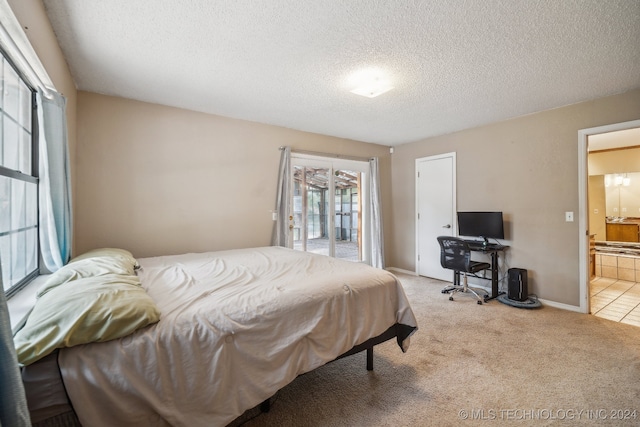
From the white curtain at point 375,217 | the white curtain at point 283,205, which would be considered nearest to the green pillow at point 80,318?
the white curtain at point 283,205

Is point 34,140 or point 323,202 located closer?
point 34,140

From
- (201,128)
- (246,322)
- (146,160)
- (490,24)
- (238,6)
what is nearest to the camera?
(246,322)

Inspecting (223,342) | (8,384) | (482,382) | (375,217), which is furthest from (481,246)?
(8,384)

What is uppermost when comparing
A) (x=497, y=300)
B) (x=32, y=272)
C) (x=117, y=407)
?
(x=32, y=272)

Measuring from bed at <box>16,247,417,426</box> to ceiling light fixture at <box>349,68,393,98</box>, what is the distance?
176cm

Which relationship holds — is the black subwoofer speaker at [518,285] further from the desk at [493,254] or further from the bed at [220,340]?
the bed at [220,340]

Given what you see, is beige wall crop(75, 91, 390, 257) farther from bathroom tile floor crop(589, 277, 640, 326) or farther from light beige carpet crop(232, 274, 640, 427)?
bathroom tile floor crop(589, 277, 640, 326)

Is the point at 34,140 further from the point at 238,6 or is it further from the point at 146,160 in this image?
the point at 238,6

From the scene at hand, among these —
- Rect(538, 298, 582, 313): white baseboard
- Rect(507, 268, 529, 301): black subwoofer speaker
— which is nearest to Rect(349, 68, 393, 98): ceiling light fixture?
Rect(507, 268, 529, 301): black subwoofer speaker

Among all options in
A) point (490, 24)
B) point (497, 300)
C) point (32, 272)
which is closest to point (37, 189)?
point (32, 272)

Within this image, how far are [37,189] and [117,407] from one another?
1.88 meters

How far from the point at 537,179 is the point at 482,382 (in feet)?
9.41

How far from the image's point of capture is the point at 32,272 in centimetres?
200

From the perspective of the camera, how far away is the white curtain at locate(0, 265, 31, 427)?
732mm
